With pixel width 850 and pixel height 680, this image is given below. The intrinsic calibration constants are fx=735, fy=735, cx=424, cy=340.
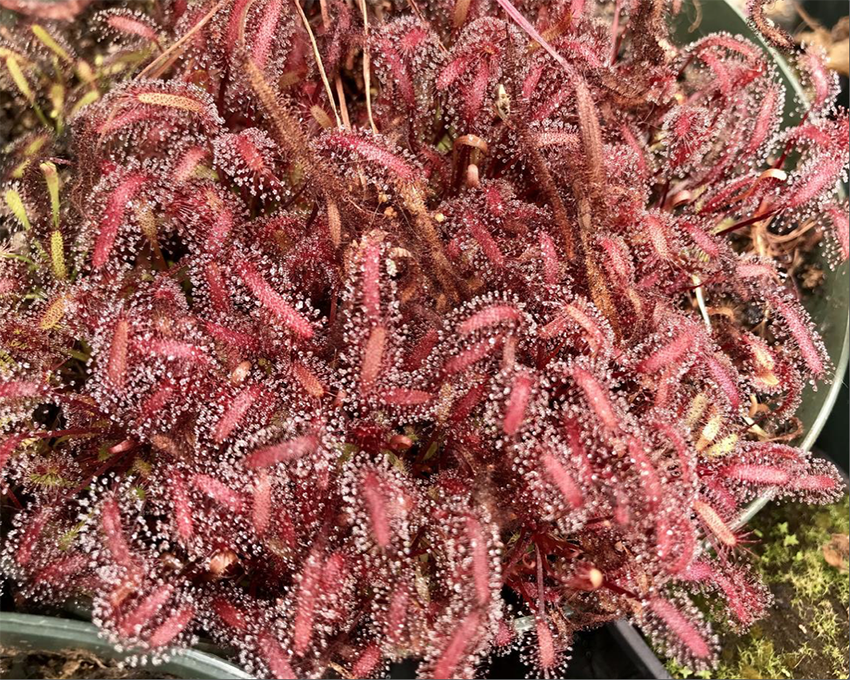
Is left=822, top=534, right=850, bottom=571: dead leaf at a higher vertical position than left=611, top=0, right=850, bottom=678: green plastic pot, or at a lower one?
lower

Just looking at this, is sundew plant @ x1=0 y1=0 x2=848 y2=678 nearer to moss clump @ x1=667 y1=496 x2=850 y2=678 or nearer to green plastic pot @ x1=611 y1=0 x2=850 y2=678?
green plastic pot @ x1=611 y1=0 x2=850 y2=678

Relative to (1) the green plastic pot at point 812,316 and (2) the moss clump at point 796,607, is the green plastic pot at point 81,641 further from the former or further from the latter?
(2) the moss clump at point 796,607

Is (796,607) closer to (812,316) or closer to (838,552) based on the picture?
(838,552)

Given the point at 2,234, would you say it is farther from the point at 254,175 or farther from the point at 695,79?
the point at 695,79

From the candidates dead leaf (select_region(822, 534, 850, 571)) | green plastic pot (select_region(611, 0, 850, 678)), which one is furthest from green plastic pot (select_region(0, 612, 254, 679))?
dead leaf (select_region(822, 534, 850, 571))

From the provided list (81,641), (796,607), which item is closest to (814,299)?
(796,607)

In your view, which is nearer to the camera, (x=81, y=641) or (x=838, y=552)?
(x=81, y=641)

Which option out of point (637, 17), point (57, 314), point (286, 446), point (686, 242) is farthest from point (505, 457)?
point (637, 17)
